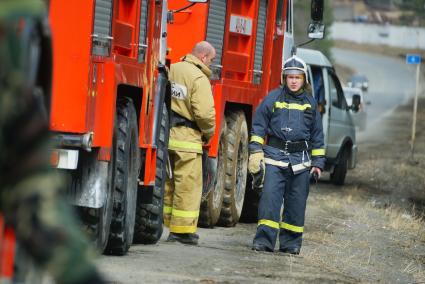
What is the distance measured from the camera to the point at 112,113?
8664 millimetres

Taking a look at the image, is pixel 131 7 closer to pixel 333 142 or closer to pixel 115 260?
pixel 115 260

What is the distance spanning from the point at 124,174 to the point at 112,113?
1.06m

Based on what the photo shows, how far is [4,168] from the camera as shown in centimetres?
322

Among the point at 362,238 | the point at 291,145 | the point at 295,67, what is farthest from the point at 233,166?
the point at 295,67

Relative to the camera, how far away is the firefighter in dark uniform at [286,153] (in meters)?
11.8

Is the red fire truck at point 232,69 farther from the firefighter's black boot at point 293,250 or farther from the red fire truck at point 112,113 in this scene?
the red fire truck at point 112,113

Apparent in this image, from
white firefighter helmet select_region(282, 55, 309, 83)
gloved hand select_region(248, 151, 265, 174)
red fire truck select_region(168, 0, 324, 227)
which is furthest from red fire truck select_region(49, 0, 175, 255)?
red fire truck select_region(168, 0, 324, 227)

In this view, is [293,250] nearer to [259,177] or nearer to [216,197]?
[259,177]

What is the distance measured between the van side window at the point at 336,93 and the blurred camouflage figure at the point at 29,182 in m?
19.5

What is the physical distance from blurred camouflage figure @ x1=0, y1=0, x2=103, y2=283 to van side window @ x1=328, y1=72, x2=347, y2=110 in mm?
19481

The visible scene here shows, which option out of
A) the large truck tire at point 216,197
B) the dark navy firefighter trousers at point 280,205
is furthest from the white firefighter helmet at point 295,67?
the large truck tire at point 216,197

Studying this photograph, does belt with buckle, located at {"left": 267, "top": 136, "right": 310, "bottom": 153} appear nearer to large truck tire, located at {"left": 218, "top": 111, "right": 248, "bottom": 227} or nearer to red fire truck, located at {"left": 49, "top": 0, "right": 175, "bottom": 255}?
red fire truck, located at {"left": 49, "top": 0, "right": 175, "bottom": 255}

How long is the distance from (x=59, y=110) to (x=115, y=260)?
64.2 inches

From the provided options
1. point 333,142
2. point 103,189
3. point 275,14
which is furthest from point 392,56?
point 103,189
